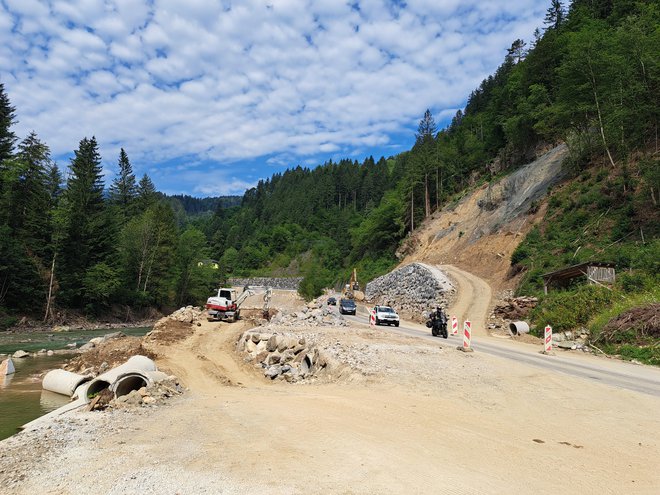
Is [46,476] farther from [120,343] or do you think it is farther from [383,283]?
[383,283]

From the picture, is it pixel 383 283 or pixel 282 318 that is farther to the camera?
pixel 383 283

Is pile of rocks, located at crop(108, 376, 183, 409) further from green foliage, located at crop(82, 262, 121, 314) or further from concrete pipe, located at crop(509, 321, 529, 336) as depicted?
green foliage, located at crop(82, 262, 121, 314)

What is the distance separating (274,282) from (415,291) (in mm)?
72897

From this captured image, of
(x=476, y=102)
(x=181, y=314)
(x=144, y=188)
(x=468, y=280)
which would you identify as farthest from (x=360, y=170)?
(x=181, y=314)

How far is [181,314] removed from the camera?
31703mm

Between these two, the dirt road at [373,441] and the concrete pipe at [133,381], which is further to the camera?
the concrete pipe at [133,381]

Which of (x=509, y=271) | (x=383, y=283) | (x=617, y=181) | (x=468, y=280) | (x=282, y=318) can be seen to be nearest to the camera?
(x=282, y=318)

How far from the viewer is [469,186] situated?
69.0m

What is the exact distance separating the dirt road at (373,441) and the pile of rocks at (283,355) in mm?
2262

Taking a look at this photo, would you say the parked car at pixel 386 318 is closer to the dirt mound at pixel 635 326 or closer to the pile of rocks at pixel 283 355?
the pile of rocks at pixel 283 355

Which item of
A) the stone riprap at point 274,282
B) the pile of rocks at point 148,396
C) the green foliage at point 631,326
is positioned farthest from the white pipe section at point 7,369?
the stone riprap at point 274,282

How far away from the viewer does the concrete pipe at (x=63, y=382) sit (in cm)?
1457

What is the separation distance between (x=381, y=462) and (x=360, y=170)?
149 m

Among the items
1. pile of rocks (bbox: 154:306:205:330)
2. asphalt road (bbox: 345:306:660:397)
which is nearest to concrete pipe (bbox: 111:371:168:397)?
asphalt road (bbox: 345:306:660:397)
